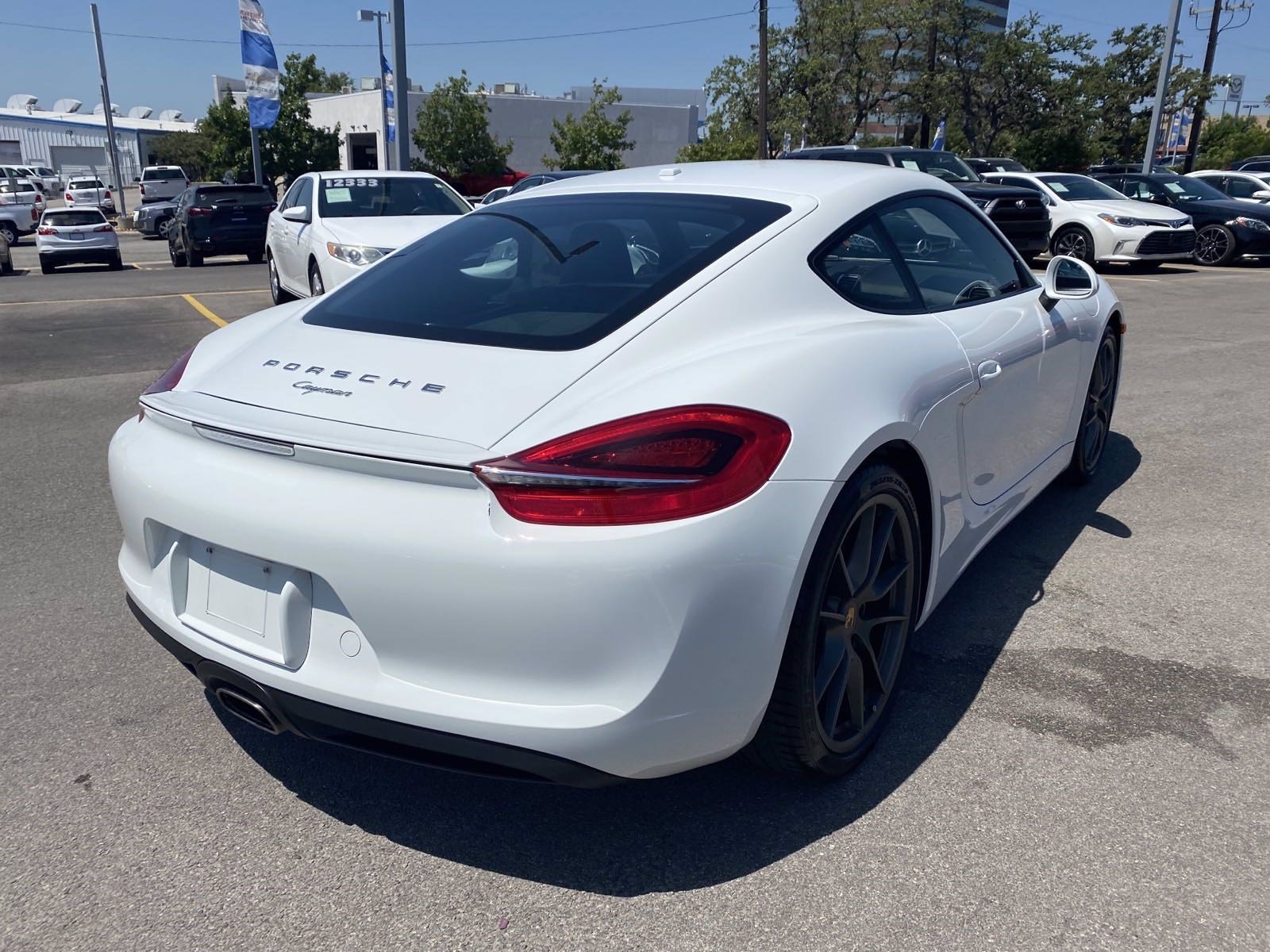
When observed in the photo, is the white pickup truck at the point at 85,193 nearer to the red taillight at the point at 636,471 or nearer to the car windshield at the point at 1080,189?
the car windshield at the point at 1080,189

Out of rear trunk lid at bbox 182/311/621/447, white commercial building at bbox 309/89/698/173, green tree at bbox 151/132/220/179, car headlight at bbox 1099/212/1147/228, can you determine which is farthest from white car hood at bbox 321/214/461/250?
green tree at bbox 151/132/220/179

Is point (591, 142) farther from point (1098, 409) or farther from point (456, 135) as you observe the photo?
point (1098, 409)

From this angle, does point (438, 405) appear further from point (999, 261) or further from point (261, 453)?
point (999, 261)

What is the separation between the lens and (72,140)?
8512 cm

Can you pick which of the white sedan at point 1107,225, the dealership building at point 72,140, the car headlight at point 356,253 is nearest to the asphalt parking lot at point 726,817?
the car headlight at point 356,253

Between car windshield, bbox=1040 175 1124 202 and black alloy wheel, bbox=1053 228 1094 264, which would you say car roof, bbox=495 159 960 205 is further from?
car windshield, bbox=1040 175 1124 202

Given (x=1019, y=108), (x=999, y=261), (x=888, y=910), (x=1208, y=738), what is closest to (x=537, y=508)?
(x=888, y=910)

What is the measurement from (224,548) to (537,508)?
77 cm

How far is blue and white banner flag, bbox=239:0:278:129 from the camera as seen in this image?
94.5 ft

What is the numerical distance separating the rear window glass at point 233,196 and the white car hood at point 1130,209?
15281mm

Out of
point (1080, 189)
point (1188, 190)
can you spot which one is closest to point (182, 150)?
point (1080, 189)

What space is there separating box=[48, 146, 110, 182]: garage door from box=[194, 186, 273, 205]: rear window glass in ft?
230

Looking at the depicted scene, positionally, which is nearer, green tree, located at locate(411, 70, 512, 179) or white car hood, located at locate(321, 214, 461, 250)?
white car hood, located at locate(321, 214, 461, 250)

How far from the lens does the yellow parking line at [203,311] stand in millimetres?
10980
